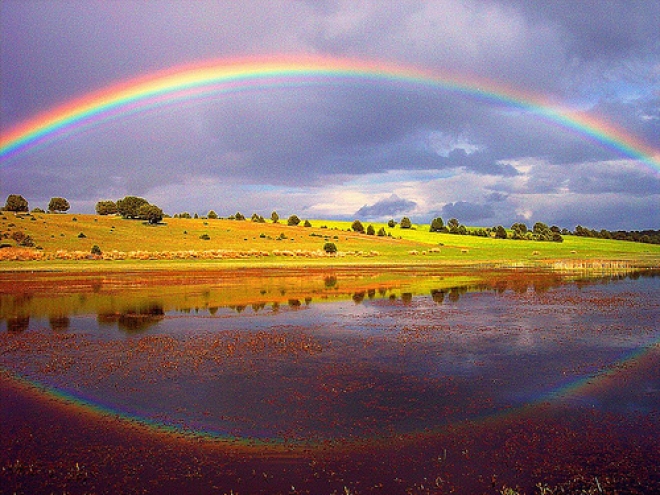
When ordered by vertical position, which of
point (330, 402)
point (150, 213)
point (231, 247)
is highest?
point (150, 213)

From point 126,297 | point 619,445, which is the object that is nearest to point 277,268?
point 126,297

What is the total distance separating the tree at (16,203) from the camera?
4758 inches

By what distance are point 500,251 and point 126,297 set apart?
3390 inches

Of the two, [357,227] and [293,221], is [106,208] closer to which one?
[293,221]

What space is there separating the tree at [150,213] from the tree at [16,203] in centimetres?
2599

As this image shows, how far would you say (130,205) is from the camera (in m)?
131

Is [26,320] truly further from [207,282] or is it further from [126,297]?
[207,282]

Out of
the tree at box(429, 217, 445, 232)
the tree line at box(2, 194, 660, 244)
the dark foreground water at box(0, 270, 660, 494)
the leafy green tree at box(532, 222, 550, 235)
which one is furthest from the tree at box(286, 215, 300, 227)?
the dark foreground water at box(0, 270, 660, 494)

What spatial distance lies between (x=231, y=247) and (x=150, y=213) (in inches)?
1288

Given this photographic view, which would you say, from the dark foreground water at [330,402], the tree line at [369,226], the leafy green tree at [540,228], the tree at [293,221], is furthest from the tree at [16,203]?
the leafy green tree at [540,228]

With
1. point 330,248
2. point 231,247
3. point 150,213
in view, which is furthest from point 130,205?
point 330,248

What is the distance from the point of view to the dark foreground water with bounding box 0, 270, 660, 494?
34.0 feet

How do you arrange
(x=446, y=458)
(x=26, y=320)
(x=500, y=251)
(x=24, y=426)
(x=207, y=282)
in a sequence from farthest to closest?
(x=500, y=251)
(x=207, y=282)
(x=26, y=320)
(x=24, y=426)
(x=446, y=458)

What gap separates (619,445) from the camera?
452 inches
